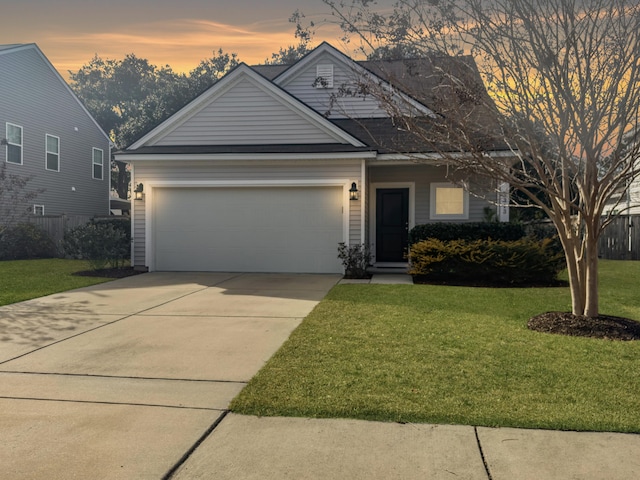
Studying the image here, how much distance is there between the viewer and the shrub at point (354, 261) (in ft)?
38.3

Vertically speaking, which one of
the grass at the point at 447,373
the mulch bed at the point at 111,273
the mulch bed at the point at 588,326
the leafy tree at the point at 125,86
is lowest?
the grass at the point at 447,373

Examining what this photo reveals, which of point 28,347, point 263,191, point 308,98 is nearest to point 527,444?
point 28,347

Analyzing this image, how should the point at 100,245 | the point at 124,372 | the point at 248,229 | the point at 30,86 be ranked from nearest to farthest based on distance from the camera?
the point at 124,372
the point at 100,245
the point at 248,229
the point at 30,86

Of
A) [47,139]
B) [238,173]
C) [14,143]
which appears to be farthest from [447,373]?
[47,139]

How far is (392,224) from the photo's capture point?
46.4 feet

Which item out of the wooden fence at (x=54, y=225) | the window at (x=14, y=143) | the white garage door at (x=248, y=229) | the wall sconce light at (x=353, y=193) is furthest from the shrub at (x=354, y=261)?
the window at (x=14, y=143)

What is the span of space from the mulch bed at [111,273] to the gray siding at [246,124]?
3520 millimetres

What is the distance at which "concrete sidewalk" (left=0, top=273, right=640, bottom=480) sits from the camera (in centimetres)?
290

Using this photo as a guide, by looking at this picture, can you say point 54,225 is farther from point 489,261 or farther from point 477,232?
point 489,261

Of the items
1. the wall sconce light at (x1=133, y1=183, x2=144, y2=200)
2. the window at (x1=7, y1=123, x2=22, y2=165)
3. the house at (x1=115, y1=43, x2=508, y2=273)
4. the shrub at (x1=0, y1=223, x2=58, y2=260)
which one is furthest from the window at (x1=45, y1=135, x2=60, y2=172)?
the wall sconce light at (x1=133, y1=183, x2=144, y2=200)

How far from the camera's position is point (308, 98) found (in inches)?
609

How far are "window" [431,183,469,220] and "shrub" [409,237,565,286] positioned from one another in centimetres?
259

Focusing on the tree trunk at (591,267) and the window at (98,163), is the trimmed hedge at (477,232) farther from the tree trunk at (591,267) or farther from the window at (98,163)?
the window at (98,163)

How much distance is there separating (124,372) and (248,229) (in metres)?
8.26
